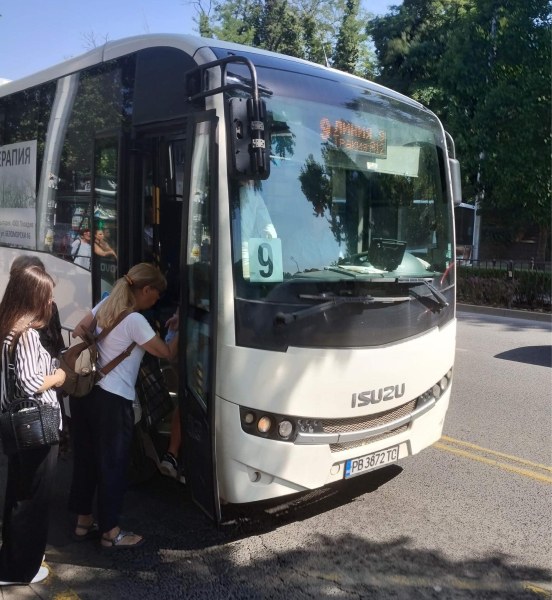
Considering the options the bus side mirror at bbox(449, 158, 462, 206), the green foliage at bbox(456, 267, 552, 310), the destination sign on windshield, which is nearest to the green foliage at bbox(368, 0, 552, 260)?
the green foliage at bbox(456, 267, 552, 310)

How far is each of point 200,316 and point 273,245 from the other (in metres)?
0.60

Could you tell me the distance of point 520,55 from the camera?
1689 cm

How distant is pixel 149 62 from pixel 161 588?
10.9ft

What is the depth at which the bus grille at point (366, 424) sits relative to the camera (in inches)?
155

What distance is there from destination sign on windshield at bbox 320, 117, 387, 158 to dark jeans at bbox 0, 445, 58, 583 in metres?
2.50

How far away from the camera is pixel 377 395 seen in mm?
4078

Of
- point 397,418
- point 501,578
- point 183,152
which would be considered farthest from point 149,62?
point 501,578

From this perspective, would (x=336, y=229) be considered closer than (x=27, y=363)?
No

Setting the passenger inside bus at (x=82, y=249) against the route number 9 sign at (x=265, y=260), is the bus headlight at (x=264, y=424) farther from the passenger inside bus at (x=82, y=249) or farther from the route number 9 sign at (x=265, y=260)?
the passenger inside bus at (x=82, y=249)

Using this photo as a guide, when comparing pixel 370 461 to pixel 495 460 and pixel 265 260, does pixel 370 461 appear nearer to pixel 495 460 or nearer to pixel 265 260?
pixel 265 260

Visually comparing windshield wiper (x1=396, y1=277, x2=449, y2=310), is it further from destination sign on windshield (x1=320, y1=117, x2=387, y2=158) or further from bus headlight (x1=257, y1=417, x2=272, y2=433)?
bus headlight (x1=257, y1=417, x2=272, y2=433)

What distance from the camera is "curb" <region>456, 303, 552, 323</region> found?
15.4 metres

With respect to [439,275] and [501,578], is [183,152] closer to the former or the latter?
[439,275]

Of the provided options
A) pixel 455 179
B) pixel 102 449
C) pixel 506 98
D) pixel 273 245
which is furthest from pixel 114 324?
pixel 506 98
